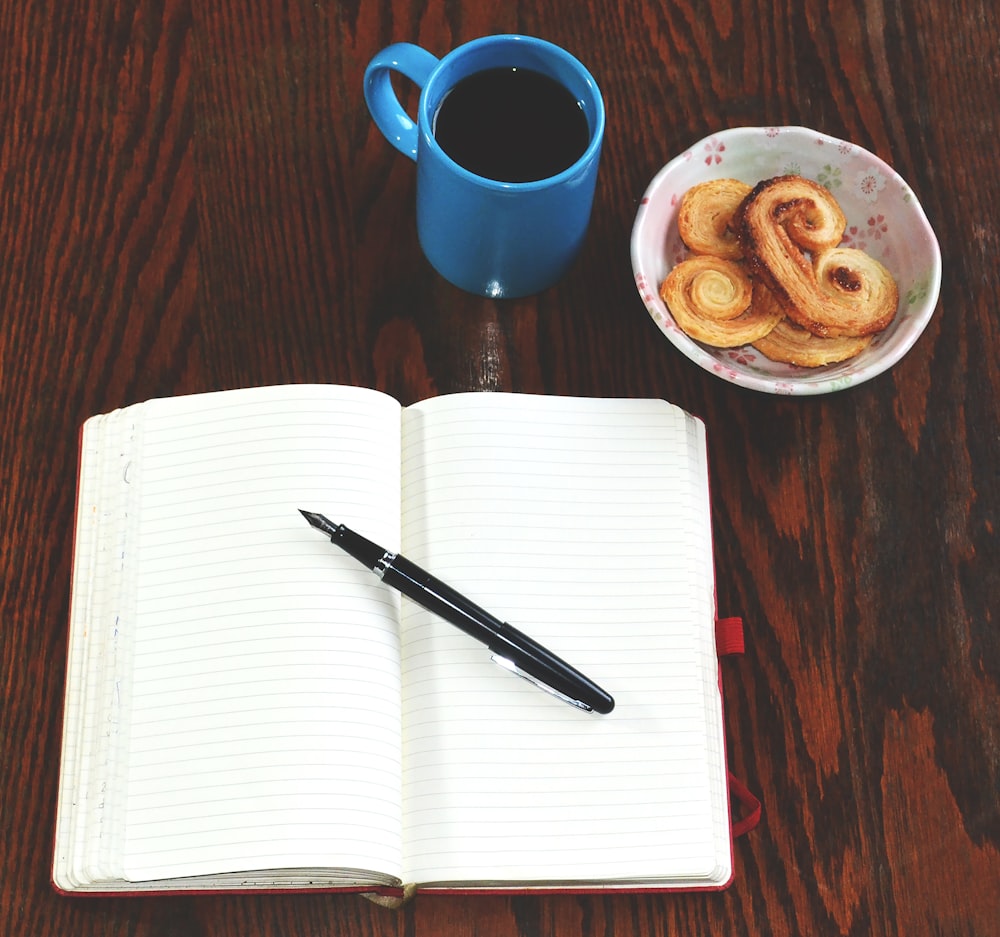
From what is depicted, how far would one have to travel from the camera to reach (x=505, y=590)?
68 cm

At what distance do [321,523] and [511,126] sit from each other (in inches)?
10.6

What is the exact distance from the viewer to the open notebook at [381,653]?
0.63 metres

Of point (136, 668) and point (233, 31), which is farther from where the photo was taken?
point (233, 31)

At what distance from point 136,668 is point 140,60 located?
46 cm

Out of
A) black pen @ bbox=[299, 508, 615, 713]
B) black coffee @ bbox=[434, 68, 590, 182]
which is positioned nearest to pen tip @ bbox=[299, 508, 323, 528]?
black pen @ bbox=[299, 508, 615, 713]

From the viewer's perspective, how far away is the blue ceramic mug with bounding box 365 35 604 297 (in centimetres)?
63

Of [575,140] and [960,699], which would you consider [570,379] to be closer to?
[575,140]

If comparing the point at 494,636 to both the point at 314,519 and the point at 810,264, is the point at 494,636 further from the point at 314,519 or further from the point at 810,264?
the point at 810,264

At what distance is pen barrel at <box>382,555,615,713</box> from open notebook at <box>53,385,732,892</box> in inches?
0.7

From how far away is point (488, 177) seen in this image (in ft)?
2.17

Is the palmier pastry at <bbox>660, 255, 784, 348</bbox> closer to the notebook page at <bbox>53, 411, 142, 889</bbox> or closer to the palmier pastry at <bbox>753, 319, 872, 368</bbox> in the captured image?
the palmier pastry at <bbox>753, 319, 872, 368</bbox>

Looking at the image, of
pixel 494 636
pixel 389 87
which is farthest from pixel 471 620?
pixel 389 87

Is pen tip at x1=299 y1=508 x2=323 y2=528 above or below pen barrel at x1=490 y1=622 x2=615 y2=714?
above

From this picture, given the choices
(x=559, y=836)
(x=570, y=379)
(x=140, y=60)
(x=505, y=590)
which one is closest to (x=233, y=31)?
(x=140, y=60)
